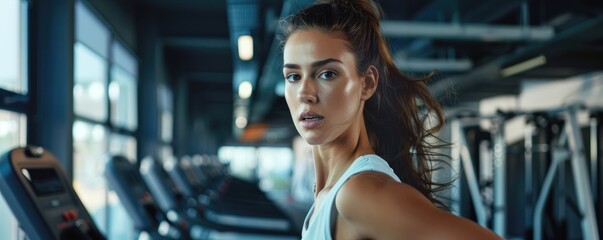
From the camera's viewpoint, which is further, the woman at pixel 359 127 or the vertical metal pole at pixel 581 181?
the vertical metal pole at pixel 581 181

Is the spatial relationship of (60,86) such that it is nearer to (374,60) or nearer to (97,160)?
(97,160)

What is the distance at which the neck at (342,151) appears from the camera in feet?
3.26

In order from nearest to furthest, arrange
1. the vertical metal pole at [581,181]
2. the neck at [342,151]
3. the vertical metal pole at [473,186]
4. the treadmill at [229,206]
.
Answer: the neck at [342,151] → the vertical metal pole at [581,181] → the treadmill at [229,206] → the vertical metal pole at [473,186]

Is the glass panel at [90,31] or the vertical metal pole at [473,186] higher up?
the glass panel at [90,31]

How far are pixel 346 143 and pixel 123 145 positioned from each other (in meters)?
5.94

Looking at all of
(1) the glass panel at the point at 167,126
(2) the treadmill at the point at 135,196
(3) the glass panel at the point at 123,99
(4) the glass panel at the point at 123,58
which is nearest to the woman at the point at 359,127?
(2) the treadmill at the point at 135,196

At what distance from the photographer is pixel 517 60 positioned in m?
6.19

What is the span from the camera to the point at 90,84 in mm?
5043

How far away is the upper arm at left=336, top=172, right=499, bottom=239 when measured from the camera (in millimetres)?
733

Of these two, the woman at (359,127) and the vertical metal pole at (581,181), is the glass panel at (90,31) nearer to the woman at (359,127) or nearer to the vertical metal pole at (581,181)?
the woman at (359,127)

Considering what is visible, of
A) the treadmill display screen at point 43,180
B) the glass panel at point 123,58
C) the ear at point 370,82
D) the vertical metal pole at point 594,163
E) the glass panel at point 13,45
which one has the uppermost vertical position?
the glass panel at point 123,58

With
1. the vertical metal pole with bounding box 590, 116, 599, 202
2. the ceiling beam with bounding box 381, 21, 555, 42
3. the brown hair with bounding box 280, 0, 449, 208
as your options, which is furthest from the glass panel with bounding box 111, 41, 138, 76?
the vertical metal pole with bounding box 590, 116, 599, 202

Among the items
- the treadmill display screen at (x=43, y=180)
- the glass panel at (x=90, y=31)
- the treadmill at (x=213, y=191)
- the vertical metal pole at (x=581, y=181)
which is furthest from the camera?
the treadmill at (x=213, y=191)

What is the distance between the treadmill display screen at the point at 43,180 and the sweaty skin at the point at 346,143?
149 centimetres
